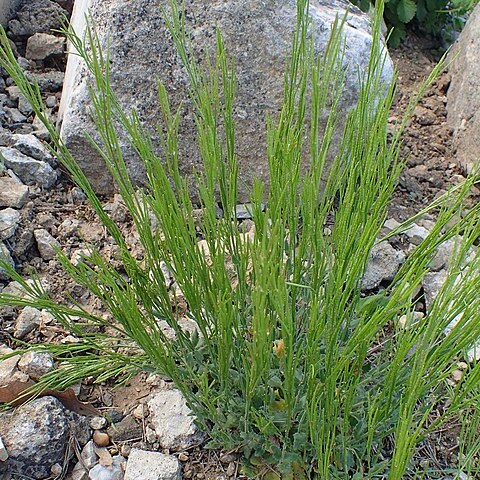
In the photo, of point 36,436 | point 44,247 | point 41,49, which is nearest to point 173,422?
point 36,436

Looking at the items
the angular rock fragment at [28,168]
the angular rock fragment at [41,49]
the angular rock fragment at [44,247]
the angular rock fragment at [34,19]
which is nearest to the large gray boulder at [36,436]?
the angular rock fragment at [44,247]

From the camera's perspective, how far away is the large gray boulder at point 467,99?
213 cm

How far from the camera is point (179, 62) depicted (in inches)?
68.2

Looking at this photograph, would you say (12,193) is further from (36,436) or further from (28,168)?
(36,436)

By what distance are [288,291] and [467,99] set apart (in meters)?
1.45

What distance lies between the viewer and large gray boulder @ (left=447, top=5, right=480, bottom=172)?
2.13 metres

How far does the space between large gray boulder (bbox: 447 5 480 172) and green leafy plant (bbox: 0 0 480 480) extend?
1017 mm

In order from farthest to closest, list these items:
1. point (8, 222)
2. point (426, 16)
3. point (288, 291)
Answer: point (426, 16) → point (8, 222) → point (288, 291)

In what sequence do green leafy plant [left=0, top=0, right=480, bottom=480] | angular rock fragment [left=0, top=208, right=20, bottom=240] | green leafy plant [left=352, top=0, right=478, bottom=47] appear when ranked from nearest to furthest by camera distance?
green leafy plant [left=0, top=0, right=480, bottom=480]
angular rock fragment [left=0, top=208, right=20, bottom=240]
green leafy plant [left=352, top=0, right=478, bottom=47]

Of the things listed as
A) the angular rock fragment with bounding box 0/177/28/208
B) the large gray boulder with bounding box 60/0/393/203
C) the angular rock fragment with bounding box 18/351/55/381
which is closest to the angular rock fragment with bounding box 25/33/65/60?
the large gray boulder with bounding box 60/0/393/203

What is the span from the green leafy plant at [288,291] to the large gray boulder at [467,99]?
102cm

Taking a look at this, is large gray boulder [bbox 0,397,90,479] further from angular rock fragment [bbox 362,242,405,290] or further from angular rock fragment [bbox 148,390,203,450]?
angular rock fragment [bbox 362,242,405,290]

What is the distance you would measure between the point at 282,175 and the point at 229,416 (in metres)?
0.48

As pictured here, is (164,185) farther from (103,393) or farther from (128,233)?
(128,233)
